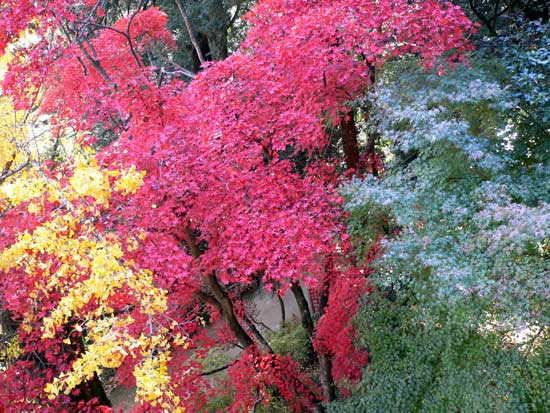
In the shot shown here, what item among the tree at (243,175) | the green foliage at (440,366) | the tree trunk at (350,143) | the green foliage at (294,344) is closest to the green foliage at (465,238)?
the green foliage at (440,366)

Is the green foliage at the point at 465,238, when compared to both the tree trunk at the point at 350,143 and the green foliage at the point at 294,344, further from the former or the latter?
the green foliage at the point at 294,344

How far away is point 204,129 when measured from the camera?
22.0 feet

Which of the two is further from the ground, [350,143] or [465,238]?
[350,143]

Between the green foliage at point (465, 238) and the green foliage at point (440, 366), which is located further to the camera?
the green foliage at point (440, 366)

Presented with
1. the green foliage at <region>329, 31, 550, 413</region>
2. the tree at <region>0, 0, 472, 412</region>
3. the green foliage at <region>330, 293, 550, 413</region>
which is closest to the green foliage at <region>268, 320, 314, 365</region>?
the tree at <region>0, 0, 472, 412</region>

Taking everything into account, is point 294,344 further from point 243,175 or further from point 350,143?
point 243,175

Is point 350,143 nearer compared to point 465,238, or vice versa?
point 465,238

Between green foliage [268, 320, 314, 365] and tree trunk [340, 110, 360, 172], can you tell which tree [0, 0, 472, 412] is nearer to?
tree trunk [340, 110, 360, 172]

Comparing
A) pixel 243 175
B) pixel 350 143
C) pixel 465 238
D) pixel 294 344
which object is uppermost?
pixel 243 175

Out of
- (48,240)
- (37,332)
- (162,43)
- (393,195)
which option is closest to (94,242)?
(48,240)

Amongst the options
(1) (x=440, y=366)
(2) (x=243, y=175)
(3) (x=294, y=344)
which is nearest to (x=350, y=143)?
(2) (x=243, y=175)

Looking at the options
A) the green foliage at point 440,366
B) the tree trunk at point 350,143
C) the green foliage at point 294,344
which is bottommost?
the green foliage at point 294,344

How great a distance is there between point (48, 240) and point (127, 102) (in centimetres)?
413

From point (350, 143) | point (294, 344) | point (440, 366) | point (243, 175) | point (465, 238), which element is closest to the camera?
point (465, 238)
